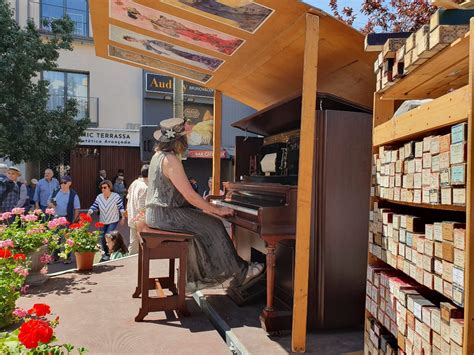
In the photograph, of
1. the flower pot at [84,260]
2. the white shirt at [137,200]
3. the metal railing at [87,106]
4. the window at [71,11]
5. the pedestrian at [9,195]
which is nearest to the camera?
the flower pot at [84,260]

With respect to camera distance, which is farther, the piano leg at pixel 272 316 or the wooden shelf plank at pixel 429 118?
the piano leg at pixel 272 316

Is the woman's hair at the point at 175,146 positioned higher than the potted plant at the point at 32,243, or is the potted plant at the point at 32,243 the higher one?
the woman's hair at the point at 175,146

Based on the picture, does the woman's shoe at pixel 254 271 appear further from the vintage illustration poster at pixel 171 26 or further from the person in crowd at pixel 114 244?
the person in crowd at pixel 114 244

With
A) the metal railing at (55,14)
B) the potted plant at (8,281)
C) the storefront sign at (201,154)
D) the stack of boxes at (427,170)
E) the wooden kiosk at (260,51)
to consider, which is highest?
the metal railing at (55,14)

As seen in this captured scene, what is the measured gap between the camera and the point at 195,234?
3803 mm

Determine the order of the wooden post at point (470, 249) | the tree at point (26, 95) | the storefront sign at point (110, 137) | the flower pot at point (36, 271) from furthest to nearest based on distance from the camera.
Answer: the storefront sign at point (110, 137) < the tree at point (26, 95) < the flower pot at point (36, 271) < the wooden post at point (470, 249)

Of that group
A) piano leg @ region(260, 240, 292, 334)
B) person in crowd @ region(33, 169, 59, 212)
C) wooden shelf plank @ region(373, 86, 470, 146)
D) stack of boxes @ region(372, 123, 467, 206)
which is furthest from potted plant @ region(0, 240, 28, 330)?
person in crowd @ region(33, 169, 59, 212)

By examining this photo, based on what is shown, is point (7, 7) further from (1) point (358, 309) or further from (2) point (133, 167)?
(1) point (358, 309)

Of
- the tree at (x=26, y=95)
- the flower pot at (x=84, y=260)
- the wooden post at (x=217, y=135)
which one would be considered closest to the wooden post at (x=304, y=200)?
the wooden post at (x=217, y=135)

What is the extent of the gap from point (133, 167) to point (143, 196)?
12.4 metres

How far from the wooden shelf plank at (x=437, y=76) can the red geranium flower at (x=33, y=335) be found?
6.95 feet

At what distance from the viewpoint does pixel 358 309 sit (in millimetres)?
3328

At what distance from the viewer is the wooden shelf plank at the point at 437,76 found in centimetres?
189

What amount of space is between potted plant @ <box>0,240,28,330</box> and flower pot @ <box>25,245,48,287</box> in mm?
471
